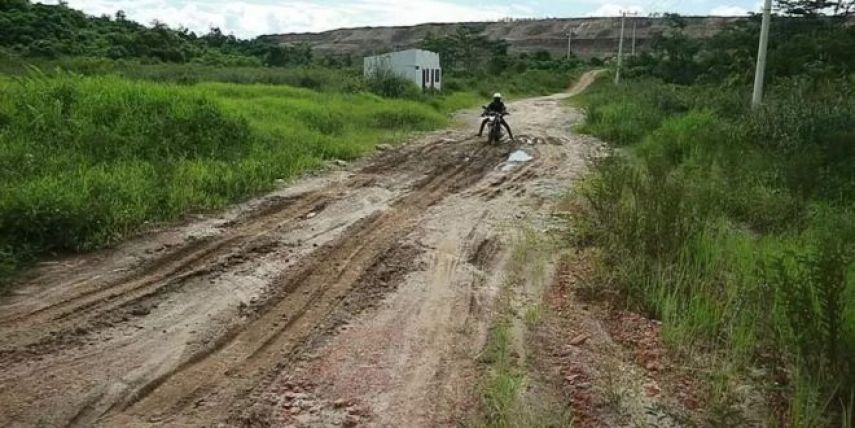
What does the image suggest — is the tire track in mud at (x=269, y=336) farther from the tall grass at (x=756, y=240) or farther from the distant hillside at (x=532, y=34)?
the distant hillside at (x=532, y=34)

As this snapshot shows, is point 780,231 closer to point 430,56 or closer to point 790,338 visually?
point 790,338

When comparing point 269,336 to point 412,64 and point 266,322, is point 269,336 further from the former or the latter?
point 412,64

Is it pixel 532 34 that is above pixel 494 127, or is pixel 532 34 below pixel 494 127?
above

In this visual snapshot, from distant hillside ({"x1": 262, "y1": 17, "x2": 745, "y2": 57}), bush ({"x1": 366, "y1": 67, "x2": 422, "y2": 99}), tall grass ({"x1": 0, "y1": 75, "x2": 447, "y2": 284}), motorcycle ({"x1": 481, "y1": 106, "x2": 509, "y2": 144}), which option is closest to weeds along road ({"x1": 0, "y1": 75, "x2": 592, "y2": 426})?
tall grass ({"x1": 0, "y1": 75, "x2": 447, "y2": 284})

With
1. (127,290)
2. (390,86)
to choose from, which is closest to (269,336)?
(127,290)

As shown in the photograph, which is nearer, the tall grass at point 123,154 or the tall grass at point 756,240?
the tall grass at point 756,240

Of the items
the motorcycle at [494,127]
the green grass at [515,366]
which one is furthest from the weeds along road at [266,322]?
the motorcycle at [494,127]

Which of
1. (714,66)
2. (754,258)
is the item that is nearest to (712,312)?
(754,258)

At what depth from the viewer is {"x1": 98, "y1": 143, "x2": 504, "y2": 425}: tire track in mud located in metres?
3.52

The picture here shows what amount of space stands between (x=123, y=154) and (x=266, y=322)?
5.38 metres

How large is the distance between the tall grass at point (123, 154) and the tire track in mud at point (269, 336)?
1.96 m

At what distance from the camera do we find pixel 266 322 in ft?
15.3

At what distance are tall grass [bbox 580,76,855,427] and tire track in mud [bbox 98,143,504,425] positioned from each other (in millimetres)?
2218

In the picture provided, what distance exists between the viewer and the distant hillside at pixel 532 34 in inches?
3415
